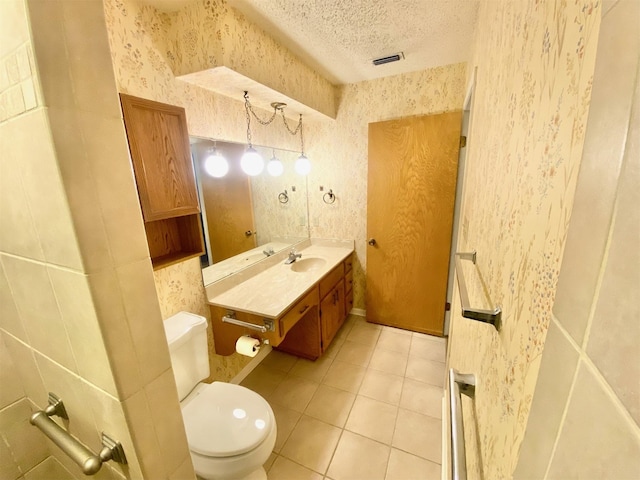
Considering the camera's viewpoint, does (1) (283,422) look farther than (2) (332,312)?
No

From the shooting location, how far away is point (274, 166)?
2.15 metres

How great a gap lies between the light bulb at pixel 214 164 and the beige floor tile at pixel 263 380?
5.11 feet

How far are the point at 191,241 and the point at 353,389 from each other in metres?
1.52

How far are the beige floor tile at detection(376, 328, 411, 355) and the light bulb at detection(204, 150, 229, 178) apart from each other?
77.4 inches

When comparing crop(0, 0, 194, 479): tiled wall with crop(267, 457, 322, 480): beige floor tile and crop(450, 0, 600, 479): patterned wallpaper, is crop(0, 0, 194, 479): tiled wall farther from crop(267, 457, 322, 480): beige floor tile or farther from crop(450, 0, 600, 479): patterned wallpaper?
crop(267, 457, 322, 480): beige floor tile

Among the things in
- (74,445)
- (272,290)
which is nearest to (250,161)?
(272,290)

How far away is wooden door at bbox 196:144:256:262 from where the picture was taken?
5.68 feet

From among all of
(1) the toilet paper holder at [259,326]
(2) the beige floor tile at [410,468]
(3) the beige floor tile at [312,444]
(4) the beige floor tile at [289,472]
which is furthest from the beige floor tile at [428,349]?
(1) the toilet paper holder at [259,326]

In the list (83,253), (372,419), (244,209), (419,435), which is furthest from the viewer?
(244,209)

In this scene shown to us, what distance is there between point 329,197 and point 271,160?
2.36 ft

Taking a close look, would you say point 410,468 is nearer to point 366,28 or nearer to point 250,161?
point 250,161

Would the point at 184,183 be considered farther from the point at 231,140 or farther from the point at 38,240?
the point at 38,240

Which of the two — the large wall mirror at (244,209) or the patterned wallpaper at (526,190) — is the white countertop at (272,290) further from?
the patterned wallpaper at (526,190)

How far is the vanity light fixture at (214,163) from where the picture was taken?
160cm
